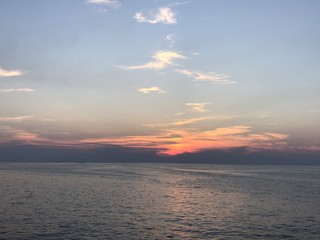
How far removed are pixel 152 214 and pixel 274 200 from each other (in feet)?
99.1

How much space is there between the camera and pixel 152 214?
162ft

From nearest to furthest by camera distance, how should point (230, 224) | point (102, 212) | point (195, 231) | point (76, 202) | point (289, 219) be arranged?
point (195, 231)
point (230, 224)
point (289, 219)
point (102, 212)
point (76, 202)

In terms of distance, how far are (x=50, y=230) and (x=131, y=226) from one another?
29.5 feet

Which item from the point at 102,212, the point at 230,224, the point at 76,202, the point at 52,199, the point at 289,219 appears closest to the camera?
the point at 230,224

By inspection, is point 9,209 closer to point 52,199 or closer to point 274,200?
point 52,199

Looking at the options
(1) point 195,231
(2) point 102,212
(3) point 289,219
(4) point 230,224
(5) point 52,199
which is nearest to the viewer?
(1) point 195,231

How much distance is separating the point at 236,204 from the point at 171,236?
29.0 metres

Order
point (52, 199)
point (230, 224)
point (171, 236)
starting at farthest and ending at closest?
point (52, 199) < point (230, 224) < point (171, 236)

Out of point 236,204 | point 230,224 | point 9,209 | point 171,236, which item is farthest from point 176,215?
point 9,209

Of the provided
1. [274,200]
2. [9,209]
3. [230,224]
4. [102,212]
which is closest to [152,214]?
[102,212]

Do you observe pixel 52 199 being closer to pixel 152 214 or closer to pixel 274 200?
pixel 152 214

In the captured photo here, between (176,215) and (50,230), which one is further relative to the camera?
(176,215)

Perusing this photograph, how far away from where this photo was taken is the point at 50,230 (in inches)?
1491

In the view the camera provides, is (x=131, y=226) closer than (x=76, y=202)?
Yes
